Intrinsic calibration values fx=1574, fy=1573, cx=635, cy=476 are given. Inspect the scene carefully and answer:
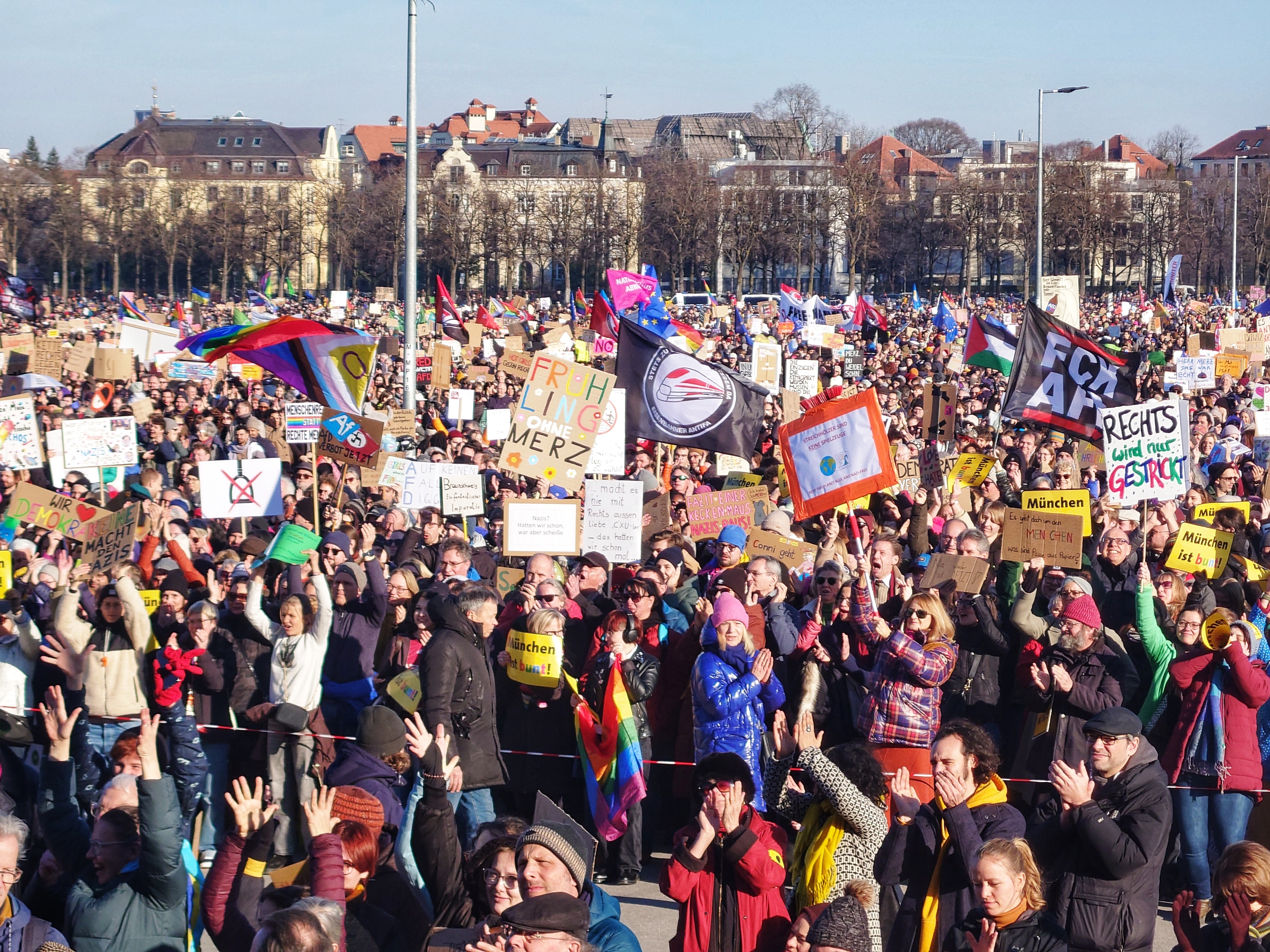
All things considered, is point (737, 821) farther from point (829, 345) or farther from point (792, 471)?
point (829, 345)

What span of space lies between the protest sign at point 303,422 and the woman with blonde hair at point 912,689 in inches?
335

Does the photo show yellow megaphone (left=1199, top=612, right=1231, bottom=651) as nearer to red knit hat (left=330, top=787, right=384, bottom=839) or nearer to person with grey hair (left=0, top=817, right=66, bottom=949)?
red knit hat (left=330, top=787, right=384, bottom=839)

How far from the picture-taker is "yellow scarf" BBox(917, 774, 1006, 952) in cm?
421

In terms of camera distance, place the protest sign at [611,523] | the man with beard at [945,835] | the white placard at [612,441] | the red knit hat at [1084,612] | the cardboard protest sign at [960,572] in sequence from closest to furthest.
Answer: the man with beard at [945,835] → the red knit hat at [1084,612] → the cardboard protest sign at [960,572] → the protest sign at [611,523] → the white placard at [612,441]

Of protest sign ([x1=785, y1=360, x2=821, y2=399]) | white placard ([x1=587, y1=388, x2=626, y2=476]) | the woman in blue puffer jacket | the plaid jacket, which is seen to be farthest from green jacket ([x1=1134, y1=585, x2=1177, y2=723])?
protest sign ([x1=785, y1=360, x2=821, y2=399])

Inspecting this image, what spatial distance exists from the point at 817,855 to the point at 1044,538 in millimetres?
3727

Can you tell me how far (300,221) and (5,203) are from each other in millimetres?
13111

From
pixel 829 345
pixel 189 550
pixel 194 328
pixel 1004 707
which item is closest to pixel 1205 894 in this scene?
pixel 1004 707

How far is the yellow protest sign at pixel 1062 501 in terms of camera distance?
339 inches

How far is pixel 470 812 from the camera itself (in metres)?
6.09

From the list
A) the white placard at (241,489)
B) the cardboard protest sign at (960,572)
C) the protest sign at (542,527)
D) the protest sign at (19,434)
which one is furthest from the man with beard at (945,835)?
the protest sign at (19,434)

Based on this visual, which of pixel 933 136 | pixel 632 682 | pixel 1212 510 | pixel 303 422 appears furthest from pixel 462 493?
pixel 933 136

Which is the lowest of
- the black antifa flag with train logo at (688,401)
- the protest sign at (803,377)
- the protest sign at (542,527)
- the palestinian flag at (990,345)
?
the protest sign at (542,527)

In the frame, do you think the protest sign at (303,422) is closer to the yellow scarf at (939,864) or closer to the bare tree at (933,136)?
the yellow scarf at (939,864)
